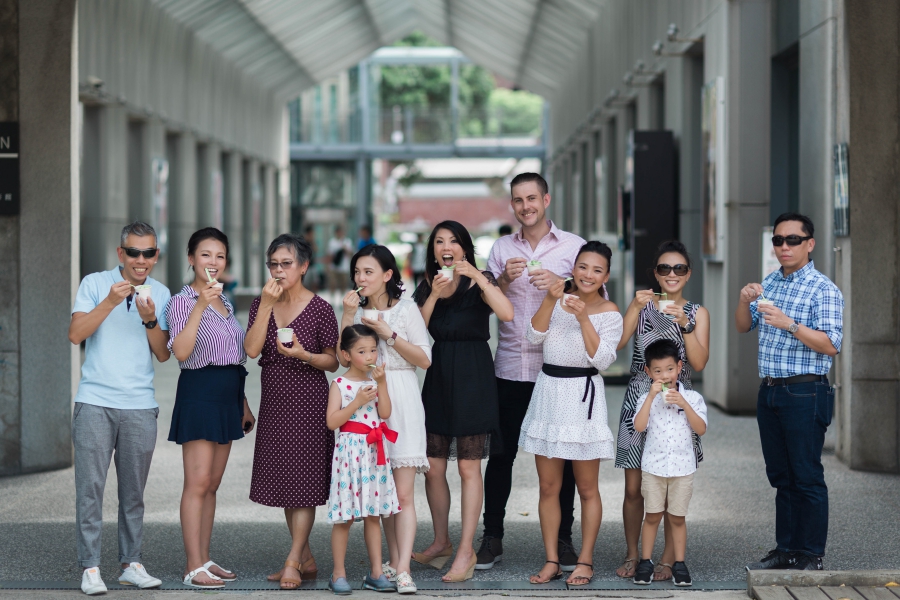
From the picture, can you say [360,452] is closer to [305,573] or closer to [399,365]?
[399,365]

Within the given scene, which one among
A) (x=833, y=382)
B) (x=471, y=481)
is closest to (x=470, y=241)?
(x=471, y=481)

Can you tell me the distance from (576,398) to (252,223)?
87.0 feet

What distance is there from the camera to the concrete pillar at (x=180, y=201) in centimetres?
2205

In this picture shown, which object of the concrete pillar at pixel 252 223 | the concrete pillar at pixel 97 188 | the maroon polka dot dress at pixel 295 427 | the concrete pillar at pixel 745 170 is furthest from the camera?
the concrete pillar at pixel 252 223

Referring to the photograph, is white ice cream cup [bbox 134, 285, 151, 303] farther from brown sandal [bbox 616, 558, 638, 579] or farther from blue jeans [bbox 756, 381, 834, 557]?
blue jeans [bbox 756, 381, 834, 557]

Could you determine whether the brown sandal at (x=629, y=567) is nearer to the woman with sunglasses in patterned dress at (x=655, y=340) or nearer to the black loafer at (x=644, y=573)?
the woman with sunglasses in patterned dress at (x=655, y=340)

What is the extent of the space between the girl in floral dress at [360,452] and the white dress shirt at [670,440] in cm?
124

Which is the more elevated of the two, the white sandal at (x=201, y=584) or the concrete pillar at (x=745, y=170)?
the concrete pillar at (x=745, y=170)

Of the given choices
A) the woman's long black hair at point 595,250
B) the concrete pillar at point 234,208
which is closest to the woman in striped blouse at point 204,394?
the woman's long black hair at point 595,250

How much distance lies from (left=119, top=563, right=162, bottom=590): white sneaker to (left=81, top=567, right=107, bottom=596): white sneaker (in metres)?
0.16

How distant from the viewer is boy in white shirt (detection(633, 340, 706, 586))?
18.5ft

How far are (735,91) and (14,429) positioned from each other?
7170 mm

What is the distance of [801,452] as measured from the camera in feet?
19.0

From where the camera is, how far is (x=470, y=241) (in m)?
5.96
